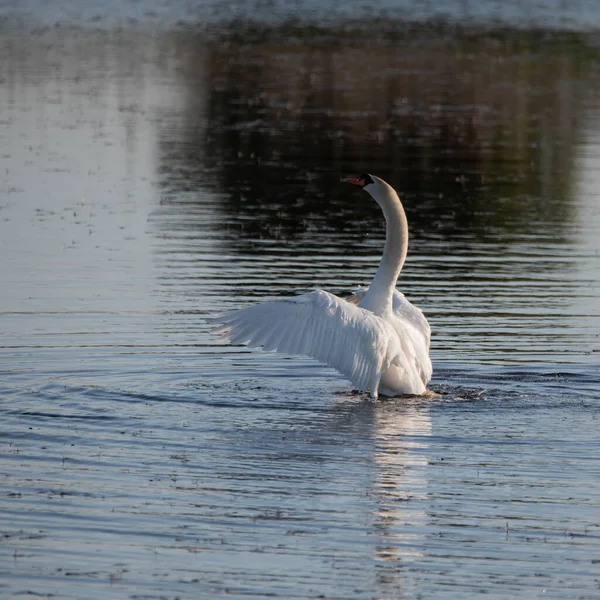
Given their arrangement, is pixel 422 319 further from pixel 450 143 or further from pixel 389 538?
pixel 450 143

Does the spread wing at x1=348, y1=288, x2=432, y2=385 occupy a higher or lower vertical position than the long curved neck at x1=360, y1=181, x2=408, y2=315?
lower

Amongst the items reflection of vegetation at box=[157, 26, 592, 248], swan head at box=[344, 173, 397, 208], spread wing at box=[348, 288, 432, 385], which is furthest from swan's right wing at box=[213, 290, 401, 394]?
reflection of vegetation at box=[157, 26, 592, 248]

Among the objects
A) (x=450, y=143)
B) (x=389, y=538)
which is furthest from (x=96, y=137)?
(x=389, y=538)

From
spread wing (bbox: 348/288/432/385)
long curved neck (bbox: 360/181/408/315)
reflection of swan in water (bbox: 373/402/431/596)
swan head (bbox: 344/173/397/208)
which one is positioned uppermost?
swan head (bbox: 344/173/397/208)

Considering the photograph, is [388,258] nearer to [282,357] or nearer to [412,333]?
[412,333]

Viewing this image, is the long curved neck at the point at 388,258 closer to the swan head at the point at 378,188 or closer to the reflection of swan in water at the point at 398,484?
the swan head at the point at 378,188

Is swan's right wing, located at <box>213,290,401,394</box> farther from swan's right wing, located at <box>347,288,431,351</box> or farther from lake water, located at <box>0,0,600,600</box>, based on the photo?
swan's right wing, located at <box>347,288,431,351</box>

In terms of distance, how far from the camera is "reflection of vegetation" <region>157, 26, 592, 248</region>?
74.2 feet

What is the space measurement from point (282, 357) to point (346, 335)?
2.40 metres

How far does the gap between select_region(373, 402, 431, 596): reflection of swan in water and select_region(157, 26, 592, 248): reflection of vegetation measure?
28.0 ft

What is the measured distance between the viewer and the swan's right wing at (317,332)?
11.5 meters

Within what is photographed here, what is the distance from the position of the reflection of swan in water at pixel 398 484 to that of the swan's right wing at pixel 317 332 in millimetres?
436

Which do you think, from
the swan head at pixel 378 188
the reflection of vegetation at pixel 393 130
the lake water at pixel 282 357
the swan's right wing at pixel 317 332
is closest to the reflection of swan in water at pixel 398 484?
the lake water at pixel 282 357

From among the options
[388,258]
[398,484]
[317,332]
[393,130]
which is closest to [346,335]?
[317,332]
